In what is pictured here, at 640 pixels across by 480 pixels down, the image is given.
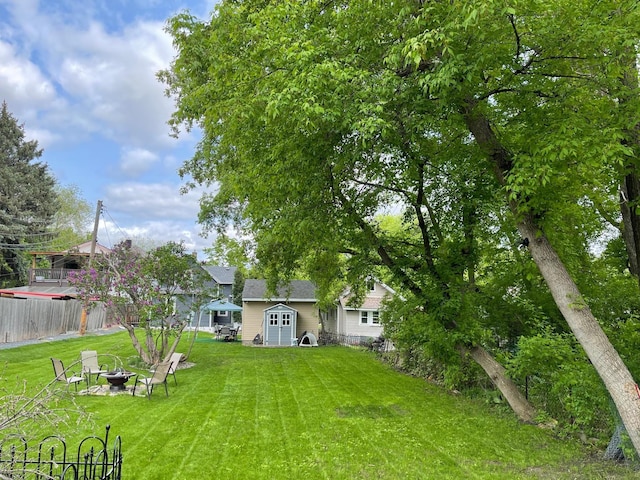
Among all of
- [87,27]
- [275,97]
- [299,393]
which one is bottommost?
[299,393]

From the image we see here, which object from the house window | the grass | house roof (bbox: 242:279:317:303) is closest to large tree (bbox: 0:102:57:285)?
house roof (bbox: 242:279:317:303)

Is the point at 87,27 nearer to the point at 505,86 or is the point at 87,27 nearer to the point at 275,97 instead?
the point at 275,97

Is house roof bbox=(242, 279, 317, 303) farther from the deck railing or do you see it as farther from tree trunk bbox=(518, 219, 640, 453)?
tree trunk bbox=(518, 219, 640, 453)

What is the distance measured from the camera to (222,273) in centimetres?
4153

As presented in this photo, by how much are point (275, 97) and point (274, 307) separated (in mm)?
18980

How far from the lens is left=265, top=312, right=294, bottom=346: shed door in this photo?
23109 millimetres

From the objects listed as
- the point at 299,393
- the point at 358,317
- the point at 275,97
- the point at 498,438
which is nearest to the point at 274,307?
the point at 358,317

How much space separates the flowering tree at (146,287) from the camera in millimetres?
12398

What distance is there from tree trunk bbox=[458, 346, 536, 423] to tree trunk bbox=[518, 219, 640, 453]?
3411 millimetres

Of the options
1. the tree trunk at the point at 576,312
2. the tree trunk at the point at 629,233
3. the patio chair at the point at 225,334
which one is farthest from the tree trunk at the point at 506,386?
the patio chair at the point at 225,334

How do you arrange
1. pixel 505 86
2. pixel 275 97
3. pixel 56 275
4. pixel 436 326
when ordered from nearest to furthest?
pixel 275 97, pixel 505 86, pixel 436 326, pixel 56 275

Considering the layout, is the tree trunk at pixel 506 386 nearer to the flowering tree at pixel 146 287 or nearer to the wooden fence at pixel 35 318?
the flowering tree at pixel 146 287

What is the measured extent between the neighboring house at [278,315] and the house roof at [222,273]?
50.6 ft

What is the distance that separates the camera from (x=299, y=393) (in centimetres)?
1009
